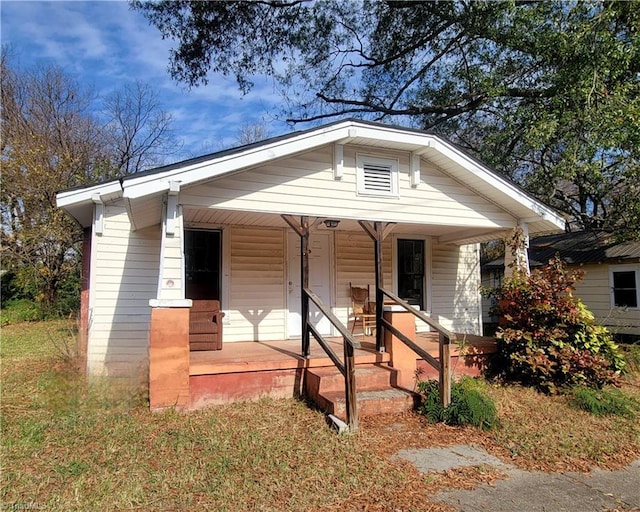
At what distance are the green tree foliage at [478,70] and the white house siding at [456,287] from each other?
2.49m

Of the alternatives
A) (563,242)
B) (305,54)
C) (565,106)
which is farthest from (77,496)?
(563,242)

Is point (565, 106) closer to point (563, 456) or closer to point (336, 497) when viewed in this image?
point (563, 456)

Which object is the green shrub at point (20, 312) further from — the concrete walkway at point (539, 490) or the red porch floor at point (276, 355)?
the concrete walkway at point (539, 490)

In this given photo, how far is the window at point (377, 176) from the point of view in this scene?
22.6ft

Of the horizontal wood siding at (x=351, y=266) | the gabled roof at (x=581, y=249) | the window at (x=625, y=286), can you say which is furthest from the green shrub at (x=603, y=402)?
the window at (x=625, y=286)

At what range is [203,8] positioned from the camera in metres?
11.5

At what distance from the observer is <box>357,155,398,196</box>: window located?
6891 mm

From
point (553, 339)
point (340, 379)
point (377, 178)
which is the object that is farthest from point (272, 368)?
point (553, 339)

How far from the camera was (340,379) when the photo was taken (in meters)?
5.83

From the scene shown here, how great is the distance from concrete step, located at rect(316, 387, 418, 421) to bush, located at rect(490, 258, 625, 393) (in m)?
2.10

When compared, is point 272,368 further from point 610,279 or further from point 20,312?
point 20,312

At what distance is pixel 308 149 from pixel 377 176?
1.27m

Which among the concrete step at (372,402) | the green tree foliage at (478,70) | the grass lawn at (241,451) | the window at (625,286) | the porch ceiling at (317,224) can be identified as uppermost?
the green tree foliage at (478,70)

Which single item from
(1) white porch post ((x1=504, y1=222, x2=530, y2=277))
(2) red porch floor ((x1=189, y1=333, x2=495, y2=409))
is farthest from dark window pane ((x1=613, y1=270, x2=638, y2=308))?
(2) red porch floor ((x1=189, y1=333, x2=495, y2=409))
